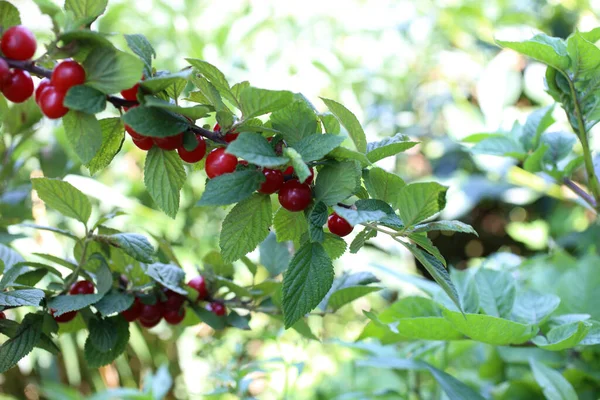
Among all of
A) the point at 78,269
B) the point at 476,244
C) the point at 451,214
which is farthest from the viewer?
the point at 476,244

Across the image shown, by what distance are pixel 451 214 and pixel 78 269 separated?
0.89 metres

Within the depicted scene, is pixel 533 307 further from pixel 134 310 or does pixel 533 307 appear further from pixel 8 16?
pixel 8 16

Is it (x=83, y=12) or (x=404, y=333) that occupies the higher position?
(x=83, y=12)

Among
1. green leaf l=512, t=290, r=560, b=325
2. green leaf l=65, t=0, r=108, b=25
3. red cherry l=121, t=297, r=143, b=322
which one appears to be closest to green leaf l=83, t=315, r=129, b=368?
red cherry l=121, t=297, r=143, b=322

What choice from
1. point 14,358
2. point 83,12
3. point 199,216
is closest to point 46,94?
point 83,12

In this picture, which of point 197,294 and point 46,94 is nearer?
point 46,94

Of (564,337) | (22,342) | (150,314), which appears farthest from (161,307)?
(564,337)

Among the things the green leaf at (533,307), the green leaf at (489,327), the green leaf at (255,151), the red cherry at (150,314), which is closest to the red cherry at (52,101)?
the green leaf at (255,151)

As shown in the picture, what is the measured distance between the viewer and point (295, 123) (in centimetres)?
37

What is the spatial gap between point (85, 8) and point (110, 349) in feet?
0.85

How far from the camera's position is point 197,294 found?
51 centimetres

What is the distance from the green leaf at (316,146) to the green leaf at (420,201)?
59mm

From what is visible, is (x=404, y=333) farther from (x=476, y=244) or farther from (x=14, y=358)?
(x=476, y=244)

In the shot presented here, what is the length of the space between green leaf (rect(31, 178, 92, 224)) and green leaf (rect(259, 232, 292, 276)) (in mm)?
195
